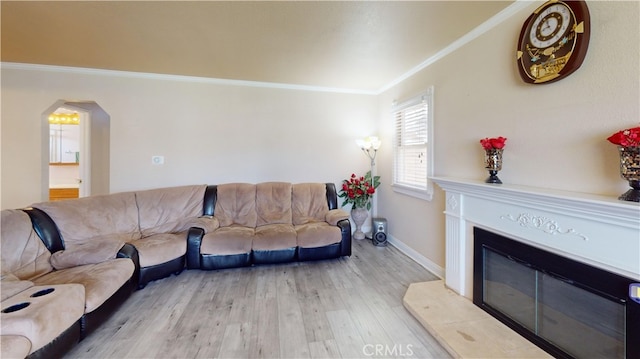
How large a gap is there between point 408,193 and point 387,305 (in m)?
1.68

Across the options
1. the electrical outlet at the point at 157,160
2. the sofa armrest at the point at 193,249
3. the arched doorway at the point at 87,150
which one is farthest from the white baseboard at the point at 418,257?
the arched doorway at the point at 87,150

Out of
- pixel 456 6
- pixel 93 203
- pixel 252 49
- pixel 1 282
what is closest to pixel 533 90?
pixel 456 6

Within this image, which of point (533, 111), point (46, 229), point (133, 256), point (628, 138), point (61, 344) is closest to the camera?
point (628, 138)

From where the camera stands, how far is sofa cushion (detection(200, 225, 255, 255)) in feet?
10.0

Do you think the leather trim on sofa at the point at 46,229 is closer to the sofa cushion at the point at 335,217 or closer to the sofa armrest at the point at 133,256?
the sofa armrest at the point at 133,256

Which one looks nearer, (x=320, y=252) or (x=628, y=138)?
(x=628, y=138)

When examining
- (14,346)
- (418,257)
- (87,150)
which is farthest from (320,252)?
(87,150)

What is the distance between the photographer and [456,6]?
80.7 inches

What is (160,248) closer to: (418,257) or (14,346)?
(14,346)

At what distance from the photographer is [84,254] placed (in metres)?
2.30

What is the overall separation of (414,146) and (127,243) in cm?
362

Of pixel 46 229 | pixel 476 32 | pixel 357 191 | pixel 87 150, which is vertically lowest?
pixel 46 229

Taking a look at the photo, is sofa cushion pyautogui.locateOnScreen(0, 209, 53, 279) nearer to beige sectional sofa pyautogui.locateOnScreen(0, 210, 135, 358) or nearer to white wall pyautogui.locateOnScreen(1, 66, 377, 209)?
beige sectional sofa pyautogui.locateOnScreen(0, 210, 135, 358)

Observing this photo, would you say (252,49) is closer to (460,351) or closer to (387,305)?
(387,305)
